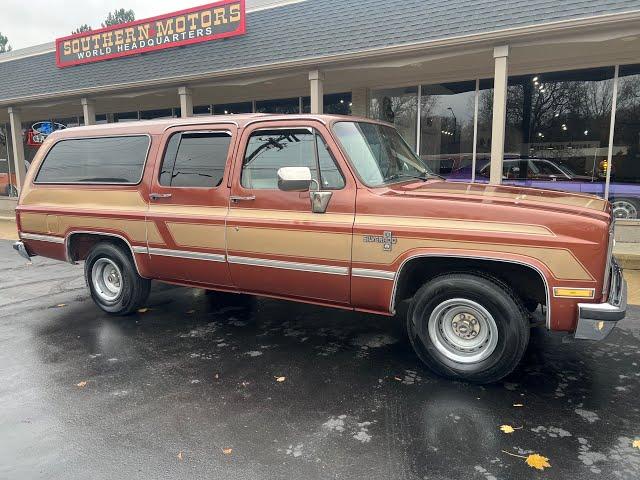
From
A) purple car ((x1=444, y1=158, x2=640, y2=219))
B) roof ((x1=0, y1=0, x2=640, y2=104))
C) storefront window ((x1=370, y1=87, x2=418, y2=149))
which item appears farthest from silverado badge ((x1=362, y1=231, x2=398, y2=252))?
storefront window ((x1=370, y1=87, x2=418, y2=149))

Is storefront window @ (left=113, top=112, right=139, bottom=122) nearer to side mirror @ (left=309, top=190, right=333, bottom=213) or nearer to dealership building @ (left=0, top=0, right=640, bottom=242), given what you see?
dealership building @ (left=0, top=0, right=640, bottom=242)

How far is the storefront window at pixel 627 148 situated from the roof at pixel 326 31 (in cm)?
292

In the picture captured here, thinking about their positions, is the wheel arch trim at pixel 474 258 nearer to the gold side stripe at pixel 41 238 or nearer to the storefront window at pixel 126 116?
the gold side stripe at pixel 41 238

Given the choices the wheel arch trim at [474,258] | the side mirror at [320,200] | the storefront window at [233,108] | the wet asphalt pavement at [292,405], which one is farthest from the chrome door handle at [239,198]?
the storefront window at [233,108]

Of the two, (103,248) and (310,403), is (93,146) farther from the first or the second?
(310,403)

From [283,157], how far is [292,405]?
216cm

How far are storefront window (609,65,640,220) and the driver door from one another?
8068 mm

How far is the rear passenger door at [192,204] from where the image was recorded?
4.73 m

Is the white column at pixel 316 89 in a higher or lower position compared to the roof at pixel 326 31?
lower

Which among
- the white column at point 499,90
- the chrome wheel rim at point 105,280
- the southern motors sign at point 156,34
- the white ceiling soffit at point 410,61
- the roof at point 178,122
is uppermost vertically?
the southern motors sign at point 156,34

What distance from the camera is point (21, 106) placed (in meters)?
16.4

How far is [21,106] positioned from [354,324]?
16099mm

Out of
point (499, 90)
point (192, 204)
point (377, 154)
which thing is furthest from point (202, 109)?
point (377, 154)

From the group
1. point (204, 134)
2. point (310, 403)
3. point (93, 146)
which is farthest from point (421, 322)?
point (93, 146)
